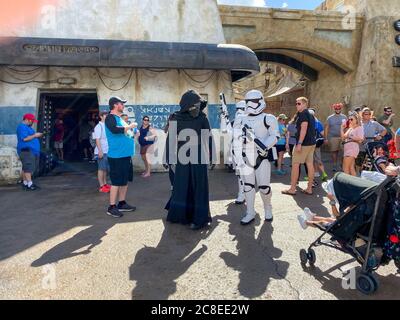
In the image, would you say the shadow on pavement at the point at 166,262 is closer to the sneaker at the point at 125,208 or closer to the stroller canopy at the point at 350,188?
the sneaker at the point at 125,208

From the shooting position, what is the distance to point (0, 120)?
8.84 m

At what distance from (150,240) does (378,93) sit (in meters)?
11.8

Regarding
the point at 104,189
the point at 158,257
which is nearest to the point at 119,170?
the point at 158,257

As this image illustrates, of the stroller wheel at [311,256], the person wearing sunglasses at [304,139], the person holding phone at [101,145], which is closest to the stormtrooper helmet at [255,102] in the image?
the person wearing sunglasses at [304,139]

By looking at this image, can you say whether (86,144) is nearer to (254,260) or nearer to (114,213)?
(114,213)

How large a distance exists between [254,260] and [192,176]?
5.35 ft

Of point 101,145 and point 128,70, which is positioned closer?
point 101,145

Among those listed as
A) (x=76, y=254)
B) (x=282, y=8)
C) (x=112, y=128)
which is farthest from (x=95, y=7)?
(x=76, y=254)

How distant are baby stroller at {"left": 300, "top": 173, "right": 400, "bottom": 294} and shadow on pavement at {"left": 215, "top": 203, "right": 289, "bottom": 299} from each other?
0.73m

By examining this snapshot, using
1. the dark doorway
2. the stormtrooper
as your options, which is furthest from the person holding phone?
the dark doorway

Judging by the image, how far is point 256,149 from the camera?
466cm
